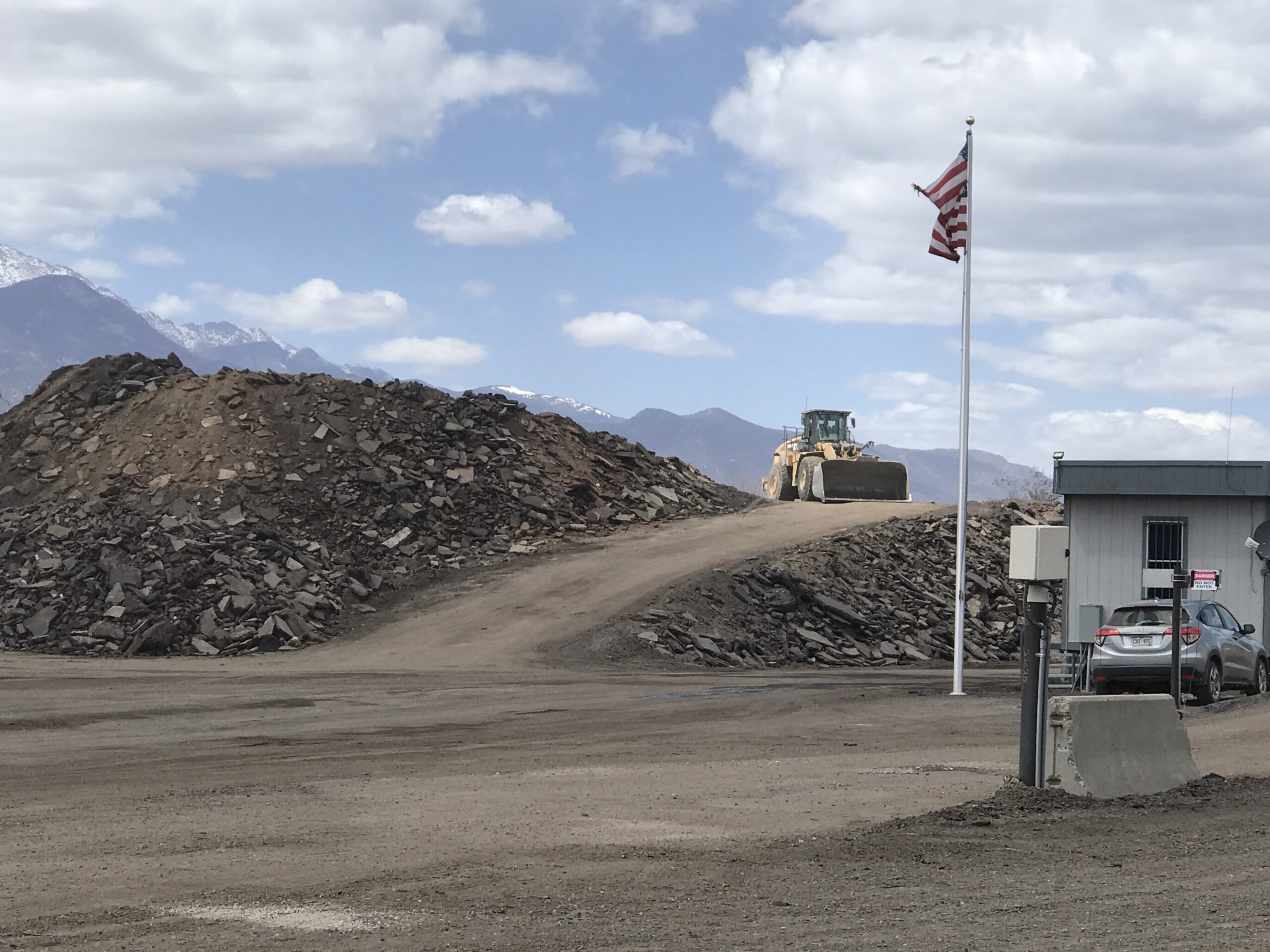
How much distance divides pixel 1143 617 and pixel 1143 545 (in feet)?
17.6

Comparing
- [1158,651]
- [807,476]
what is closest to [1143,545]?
[1158,651]

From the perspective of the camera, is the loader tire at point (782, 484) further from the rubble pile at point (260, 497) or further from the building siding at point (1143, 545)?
the building siding at point (1143, 545)

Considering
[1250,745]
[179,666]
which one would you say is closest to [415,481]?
[179,666]

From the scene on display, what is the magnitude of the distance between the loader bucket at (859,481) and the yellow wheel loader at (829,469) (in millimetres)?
16

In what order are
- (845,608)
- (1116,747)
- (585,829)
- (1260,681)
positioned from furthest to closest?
1. (845,608)
2. (1260,681)
3. (1116,747)
4. (585,829)

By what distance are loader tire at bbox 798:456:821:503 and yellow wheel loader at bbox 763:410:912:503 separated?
17 mm

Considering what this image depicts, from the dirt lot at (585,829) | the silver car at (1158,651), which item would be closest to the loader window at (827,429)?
the dirt lot at (585,829)

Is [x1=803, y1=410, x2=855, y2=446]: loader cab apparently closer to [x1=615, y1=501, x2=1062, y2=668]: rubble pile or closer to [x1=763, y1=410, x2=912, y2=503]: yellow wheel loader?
[x1=763, y1=410, x2=912, y2=503]: yellow wheel loader

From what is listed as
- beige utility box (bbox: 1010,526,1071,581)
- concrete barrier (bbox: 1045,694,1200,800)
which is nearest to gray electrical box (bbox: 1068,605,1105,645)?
concrete barrier (bbox: 1045,694,1200,800)

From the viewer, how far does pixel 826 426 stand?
168ft

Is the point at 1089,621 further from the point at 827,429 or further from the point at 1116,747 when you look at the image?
the point at 827,429

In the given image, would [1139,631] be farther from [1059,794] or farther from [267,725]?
[267,725]

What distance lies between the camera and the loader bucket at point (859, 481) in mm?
45594

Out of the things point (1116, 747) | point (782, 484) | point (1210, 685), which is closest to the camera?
point (1116, 747)
